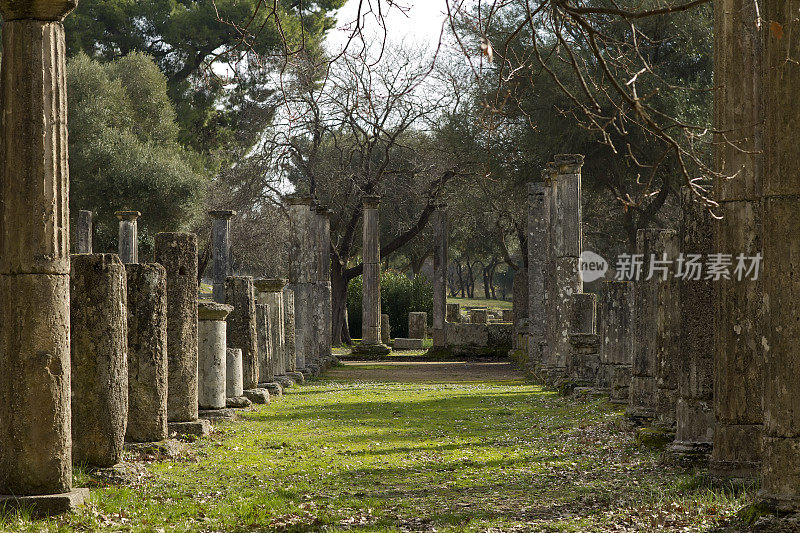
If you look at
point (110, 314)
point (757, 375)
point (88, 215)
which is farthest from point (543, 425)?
point (88, 215)

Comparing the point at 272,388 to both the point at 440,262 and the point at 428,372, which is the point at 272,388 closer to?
the point at 428,372

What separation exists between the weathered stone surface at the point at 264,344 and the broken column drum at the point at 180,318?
617cm

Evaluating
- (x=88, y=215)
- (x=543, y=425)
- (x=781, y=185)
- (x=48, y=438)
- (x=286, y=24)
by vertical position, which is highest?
(x=286, y=24)

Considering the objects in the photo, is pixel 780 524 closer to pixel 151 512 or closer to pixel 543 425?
pixel 151 512

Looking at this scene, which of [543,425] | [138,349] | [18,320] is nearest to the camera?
[18,320]

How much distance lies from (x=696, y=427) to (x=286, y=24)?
24848 mm

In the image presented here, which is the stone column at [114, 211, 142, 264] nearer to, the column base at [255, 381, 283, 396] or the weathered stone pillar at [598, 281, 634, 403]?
the column base at [255, 381, 283, 396]

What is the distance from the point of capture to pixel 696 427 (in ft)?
29.7

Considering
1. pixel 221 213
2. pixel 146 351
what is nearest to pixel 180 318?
pixel 146 351

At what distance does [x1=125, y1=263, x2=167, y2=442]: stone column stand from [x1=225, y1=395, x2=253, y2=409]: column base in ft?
14.8

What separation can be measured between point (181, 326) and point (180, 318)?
0.32 ft

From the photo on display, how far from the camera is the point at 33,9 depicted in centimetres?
714

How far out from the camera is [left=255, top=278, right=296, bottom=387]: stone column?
19.5 metres

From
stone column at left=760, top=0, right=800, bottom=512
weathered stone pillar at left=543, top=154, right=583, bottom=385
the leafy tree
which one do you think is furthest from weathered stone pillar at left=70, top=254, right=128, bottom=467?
the leafy tree
